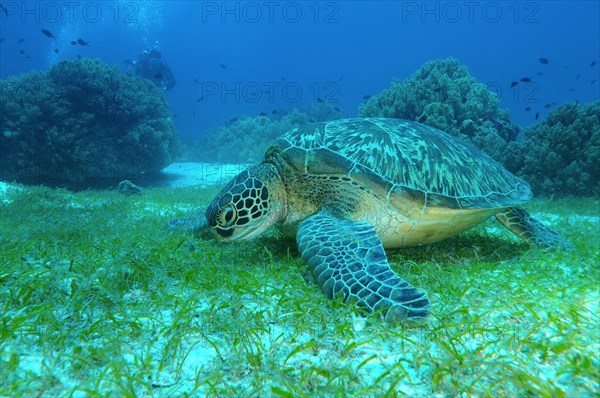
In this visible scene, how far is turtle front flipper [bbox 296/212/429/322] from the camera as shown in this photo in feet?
5.66

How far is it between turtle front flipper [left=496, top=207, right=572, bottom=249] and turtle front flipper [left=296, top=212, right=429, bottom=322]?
5.88 feet

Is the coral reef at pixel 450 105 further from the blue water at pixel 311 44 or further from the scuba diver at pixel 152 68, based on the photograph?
→ the blue water at pixel 311 44

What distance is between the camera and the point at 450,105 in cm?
926

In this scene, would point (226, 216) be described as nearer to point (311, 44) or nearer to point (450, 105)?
point (450, 105)

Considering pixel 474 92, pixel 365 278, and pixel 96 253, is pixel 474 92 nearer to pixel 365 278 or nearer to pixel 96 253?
pixel 365 278

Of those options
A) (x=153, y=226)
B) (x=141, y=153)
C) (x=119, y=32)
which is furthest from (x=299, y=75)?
(x=153, y=226)

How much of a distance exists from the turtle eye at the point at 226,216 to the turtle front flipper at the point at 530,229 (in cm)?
266

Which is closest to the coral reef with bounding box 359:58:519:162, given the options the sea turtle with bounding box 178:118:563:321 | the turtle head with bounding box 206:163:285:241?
the sea turtle with bounding box 178:118:563:321

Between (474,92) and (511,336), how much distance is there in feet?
32.4

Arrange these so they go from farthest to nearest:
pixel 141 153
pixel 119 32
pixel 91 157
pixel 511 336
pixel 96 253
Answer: pixel 119 32, pixel 141 153, pixel 91 157, pixel 96 253, pixel 511 336

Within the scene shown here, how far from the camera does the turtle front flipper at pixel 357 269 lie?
5.66ft

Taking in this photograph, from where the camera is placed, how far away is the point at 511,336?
57.4 inches

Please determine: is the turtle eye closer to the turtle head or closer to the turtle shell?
the turtle head

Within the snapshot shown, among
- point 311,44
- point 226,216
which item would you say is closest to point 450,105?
point 226,216
